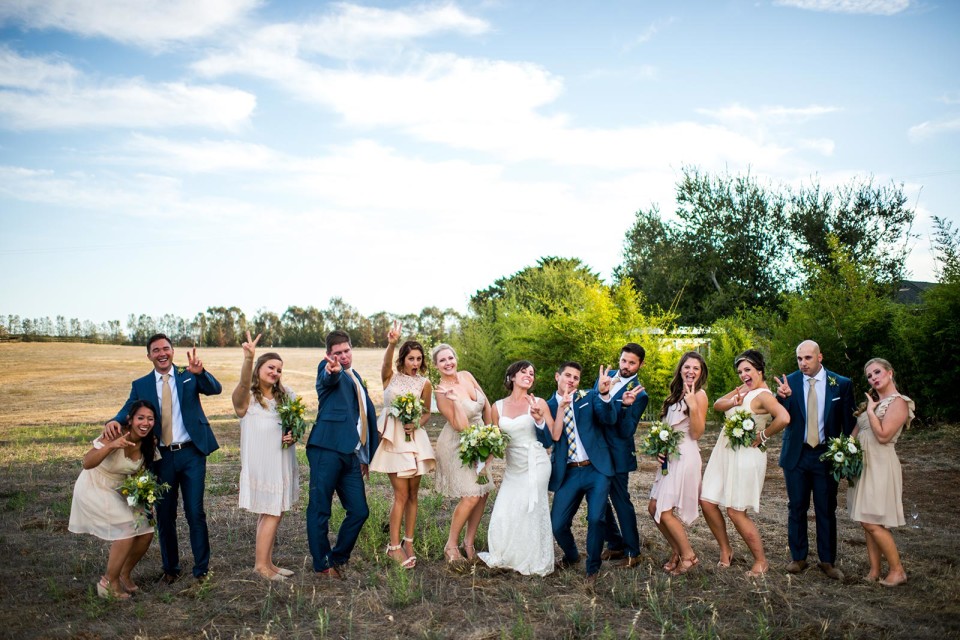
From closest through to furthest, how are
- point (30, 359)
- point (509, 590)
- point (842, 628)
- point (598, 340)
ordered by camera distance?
point (842, 628) < point (509, 590) < point (598, 340) < point (30, 359)

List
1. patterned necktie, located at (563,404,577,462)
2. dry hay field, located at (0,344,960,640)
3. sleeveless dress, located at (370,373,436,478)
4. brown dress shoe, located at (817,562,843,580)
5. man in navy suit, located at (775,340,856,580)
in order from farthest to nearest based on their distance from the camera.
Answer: sleeveless dress, located at (370,373,436,478), patterned necktie, located at (563,404,577,462), man in navy suit, located at (775,340,856,580), brown dress shoe, located at (817,562,843,580), dry hay field, located at (0,344,960,640)

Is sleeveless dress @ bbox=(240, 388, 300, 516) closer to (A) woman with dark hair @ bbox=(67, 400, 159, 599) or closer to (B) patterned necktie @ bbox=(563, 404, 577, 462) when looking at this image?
(A) woman with dark hair @ bbox=(67, 400, 159, 599)

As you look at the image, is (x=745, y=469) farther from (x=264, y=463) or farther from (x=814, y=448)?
(x=264, y=463)

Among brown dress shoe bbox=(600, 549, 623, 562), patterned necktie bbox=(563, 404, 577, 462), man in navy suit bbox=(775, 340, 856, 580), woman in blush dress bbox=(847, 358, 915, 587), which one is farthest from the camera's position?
brown dress shoe bbox=(600, 549, 623, 562)

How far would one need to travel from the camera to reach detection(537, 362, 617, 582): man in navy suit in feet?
22.1

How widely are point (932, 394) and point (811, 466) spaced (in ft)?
36.4

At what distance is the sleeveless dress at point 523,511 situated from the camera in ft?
22.5

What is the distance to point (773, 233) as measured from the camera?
33.4m

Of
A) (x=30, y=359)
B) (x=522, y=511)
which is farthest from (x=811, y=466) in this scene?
(x=30, y=359)

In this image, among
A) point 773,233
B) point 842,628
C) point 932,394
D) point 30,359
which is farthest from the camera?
point 30,359

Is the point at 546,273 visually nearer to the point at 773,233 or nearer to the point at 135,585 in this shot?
the point at 773,233

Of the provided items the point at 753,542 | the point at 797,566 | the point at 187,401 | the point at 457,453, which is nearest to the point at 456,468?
the point at 457,453

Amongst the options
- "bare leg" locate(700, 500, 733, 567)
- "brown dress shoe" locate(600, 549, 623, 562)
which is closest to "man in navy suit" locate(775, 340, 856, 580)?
"bare leg" locate(700, 500, 733, 567)

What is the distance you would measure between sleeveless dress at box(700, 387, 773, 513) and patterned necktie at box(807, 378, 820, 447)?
0.43 m
